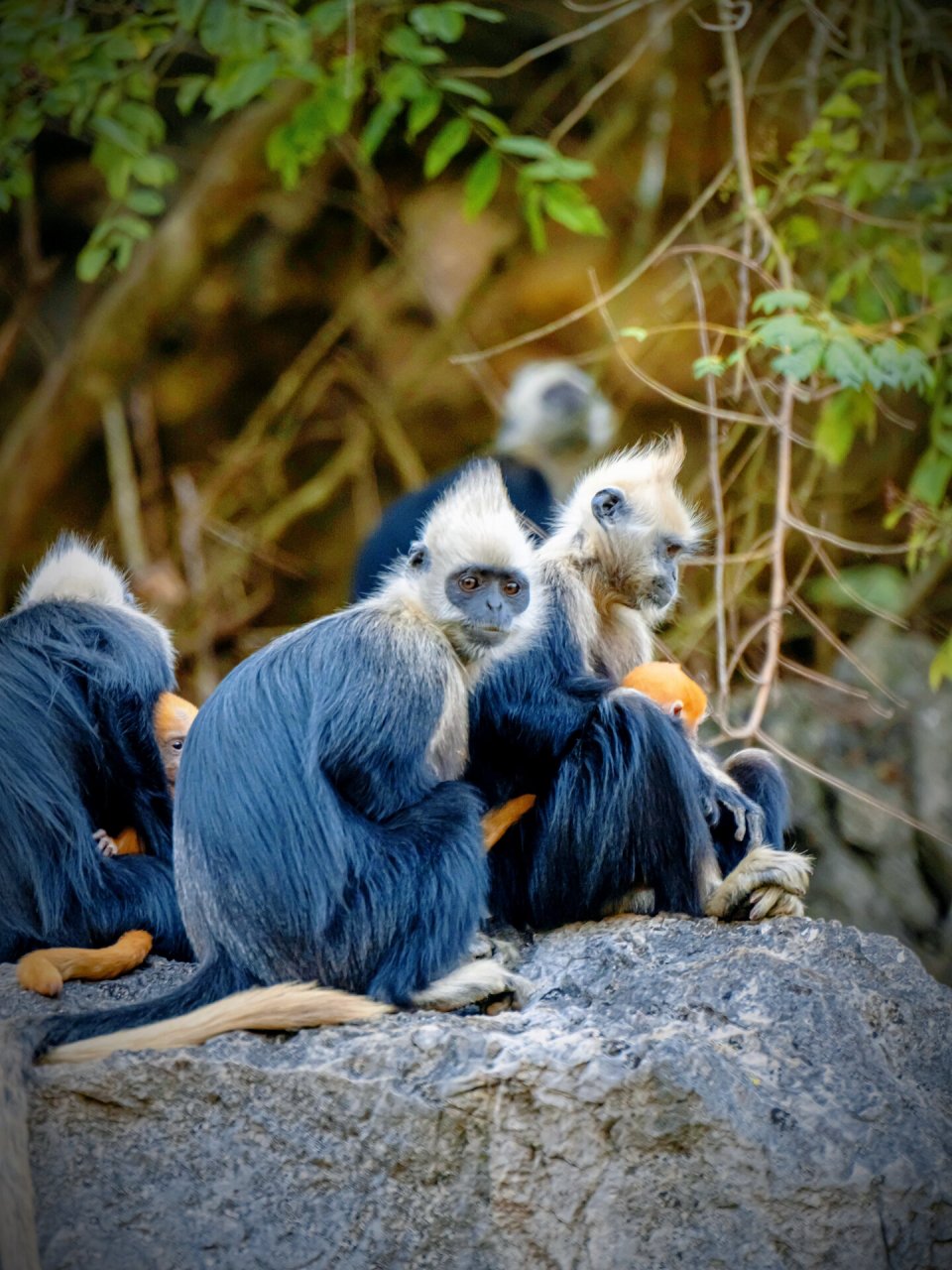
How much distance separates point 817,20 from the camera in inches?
231

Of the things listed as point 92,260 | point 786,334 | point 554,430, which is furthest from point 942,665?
point 92,260

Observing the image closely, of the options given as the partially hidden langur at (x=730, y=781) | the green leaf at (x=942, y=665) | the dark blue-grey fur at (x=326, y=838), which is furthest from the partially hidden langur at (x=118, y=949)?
the green leaf at (x=942, y=665)

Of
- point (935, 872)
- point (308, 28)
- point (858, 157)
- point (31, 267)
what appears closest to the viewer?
point (308, 28)

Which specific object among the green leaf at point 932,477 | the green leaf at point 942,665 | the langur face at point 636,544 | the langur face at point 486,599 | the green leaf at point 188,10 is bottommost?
the green leaf at point 942,665

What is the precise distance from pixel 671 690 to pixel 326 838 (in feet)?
3.99

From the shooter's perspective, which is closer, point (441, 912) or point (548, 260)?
point (441, 912)

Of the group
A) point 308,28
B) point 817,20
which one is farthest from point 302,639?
point 817,20

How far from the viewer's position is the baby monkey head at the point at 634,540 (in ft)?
13.1

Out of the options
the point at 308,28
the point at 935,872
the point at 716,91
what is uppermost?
the point at 308,28

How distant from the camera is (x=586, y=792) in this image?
3605 mm

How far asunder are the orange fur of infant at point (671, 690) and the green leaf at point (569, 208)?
87.7 inches

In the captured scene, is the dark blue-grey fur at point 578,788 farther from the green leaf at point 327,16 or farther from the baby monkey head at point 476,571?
the green leaf at point 327,16

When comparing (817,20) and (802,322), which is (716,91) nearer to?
(817,20)

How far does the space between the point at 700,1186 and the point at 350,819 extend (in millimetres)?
983
